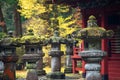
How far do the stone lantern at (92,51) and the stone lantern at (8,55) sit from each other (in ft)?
12.6

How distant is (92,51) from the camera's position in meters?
10.2

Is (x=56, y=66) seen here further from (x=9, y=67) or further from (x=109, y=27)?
(x=9, y=67)

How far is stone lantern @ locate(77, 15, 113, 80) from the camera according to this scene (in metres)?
10.1

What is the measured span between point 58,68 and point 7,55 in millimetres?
5198

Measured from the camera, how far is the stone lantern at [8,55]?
44.1 feet

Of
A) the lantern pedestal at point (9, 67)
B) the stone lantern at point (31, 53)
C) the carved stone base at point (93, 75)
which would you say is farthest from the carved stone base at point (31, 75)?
the carved stone base at point (93, 75)

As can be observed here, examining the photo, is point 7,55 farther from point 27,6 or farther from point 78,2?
point 27,6

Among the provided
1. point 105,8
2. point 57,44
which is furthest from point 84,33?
point 57,44

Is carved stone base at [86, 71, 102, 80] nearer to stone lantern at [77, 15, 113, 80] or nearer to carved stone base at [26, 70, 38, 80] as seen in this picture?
stone lantern at [77, 15, 113, 80]

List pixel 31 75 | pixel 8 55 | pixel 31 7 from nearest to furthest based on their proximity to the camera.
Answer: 1. pixel 8 55
2. pixel 31 75
3. pixel 31 7

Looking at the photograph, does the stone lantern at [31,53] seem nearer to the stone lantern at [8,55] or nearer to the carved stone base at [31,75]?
the carved stone base at [31,75]

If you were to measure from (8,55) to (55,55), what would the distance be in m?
4.79

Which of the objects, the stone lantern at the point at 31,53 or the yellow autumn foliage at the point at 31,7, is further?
the yellow autumn foliage at the point at 31,7

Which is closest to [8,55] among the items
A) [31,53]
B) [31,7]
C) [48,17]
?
Answer: [31,53]
